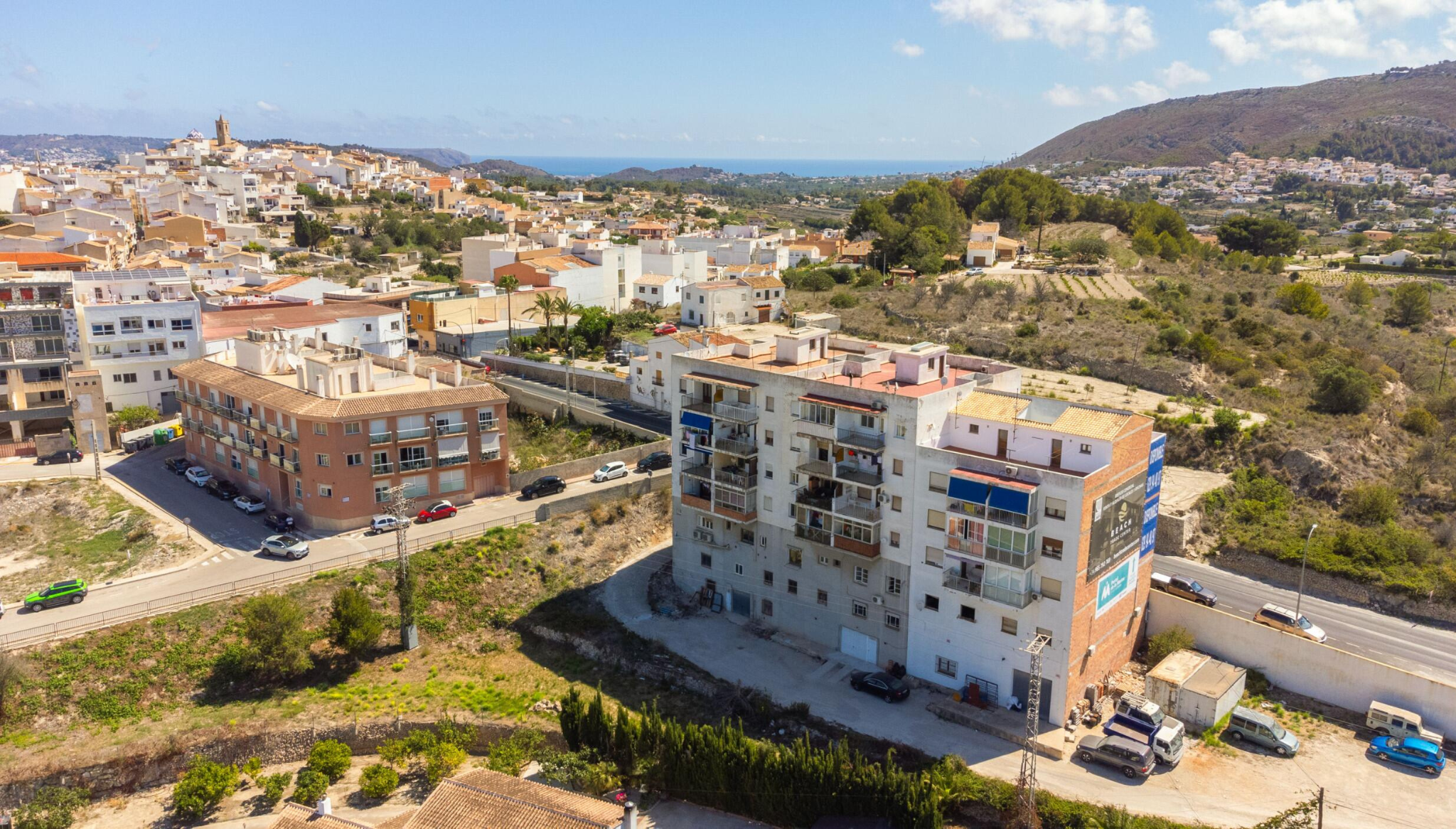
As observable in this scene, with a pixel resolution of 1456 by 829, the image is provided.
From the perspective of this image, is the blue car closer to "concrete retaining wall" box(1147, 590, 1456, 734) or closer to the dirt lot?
"concrete retaining wall" box(1147, 590, 1456, 734)

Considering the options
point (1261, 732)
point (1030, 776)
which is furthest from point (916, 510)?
point (1261, 732)

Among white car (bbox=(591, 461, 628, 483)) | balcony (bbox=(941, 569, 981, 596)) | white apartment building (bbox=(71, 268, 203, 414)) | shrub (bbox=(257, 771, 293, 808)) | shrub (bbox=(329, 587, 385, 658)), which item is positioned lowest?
shrub (bbox=(257, 771, 293, 808))

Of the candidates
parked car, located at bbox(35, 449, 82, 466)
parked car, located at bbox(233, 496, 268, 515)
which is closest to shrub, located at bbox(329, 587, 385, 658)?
parked car, located at bbox(233, 496, 268, 515)

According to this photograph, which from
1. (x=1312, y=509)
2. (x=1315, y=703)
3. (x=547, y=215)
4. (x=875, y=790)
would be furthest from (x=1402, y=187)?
(x=875, y=790)

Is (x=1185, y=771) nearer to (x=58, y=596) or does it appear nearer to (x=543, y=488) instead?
(x=543, y=488)

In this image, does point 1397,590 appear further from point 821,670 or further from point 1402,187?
point 1402,187

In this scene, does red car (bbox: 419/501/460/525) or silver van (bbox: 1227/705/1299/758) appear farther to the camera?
red car (bbox: 419/501/460/525)

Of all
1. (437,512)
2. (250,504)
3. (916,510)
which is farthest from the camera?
(250,504)
